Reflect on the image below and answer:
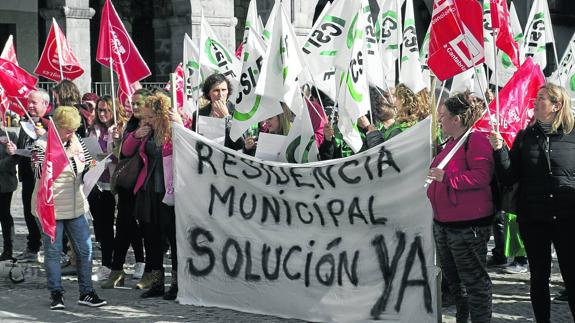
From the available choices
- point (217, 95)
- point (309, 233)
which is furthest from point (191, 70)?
point (309, 233)

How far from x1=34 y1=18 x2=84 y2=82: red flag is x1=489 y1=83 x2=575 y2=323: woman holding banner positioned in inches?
227

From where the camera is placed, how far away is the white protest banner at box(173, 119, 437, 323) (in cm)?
613

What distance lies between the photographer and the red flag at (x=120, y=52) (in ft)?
31.1

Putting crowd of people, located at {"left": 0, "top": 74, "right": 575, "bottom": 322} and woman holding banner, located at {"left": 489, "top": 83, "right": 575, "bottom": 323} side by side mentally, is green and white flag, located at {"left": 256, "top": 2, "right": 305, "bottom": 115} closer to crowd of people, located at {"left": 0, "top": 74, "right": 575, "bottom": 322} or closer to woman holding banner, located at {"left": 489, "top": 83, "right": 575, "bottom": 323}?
crowd of people, located at {"left": 0, "top": 74, "right": 575, "bottom": 322}

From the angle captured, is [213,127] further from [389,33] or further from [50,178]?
[389,33]

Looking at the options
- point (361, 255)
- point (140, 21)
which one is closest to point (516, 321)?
point (361, 255)

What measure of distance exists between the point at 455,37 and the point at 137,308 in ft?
10.2

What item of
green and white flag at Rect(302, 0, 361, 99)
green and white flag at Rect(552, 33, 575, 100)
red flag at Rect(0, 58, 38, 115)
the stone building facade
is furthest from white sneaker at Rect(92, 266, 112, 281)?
the stone building facade

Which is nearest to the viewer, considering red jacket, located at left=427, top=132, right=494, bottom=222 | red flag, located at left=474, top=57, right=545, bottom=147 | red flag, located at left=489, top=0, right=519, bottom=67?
red jacket, located at left=427, top=132, right=494, bottom=222

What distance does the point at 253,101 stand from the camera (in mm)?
7043

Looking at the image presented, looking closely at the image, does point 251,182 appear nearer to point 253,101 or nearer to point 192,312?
point 253,101

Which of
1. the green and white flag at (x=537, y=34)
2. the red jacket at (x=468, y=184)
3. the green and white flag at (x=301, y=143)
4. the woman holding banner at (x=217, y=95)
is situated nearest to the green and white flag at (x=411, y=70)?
the green and white flag at (x=537, y=34)

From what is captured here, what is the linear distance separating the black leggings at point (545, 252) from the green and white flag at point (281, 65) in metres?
2.04

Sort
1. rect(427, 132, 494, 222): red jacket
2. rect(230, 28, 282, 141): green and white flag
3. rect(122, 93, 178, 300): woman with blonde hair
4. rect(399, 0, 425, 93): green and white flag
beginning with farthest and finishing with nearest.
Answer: rect(399, 0, 425, 93): green and white flag < rect(122, 93, 178, 300): woman with blonde hair < rect(230, 28, 282, 141): green and white flag < rect(427, 132, 494, 222): red jacket
